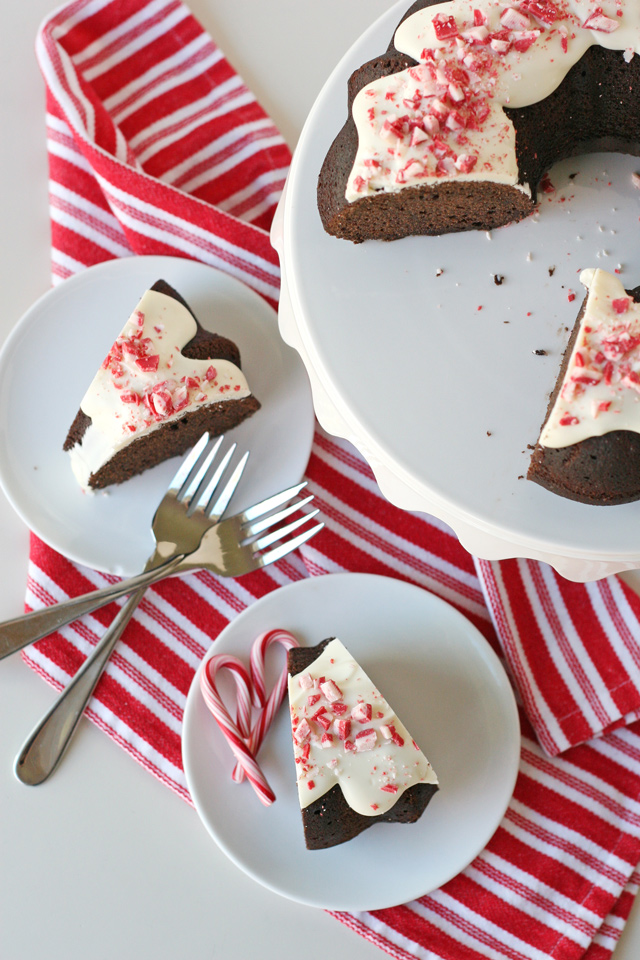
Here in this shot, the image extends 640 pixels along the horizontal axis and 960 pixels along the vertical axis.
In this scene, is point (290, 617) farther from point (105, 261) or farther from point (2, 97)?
point (2, 97)

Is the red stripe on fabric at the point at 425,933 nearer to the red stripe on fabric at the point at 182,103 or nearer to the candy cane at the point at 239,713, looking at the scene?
the candy cane at the point at 239,713

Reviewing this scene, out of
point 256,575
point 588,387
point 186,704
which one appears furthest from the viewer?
point 256,575

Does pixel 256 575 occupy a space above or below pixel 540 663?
above

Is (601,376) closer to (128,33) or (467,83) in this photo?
(467,83)

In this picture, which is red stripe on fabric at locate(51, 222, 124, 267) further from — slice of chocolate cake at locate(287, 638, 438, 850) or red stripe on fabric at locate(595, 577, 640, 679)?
red stripe on fabric at locate(595, 577, 640, 679)

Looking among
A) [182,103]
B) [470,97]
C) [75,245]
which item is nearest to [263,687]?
[75,245]

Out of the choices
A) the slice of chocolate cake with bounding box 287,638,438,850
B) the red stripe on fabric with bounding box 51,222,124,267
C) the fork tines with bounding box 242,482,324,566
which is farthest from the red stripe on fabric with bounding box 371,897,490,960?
the red stripe on fabric with bounding box 51,222,124,267

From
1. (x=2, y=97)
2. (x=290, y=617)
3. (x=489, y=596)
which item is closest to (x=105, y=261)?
(x=2, y=97)
